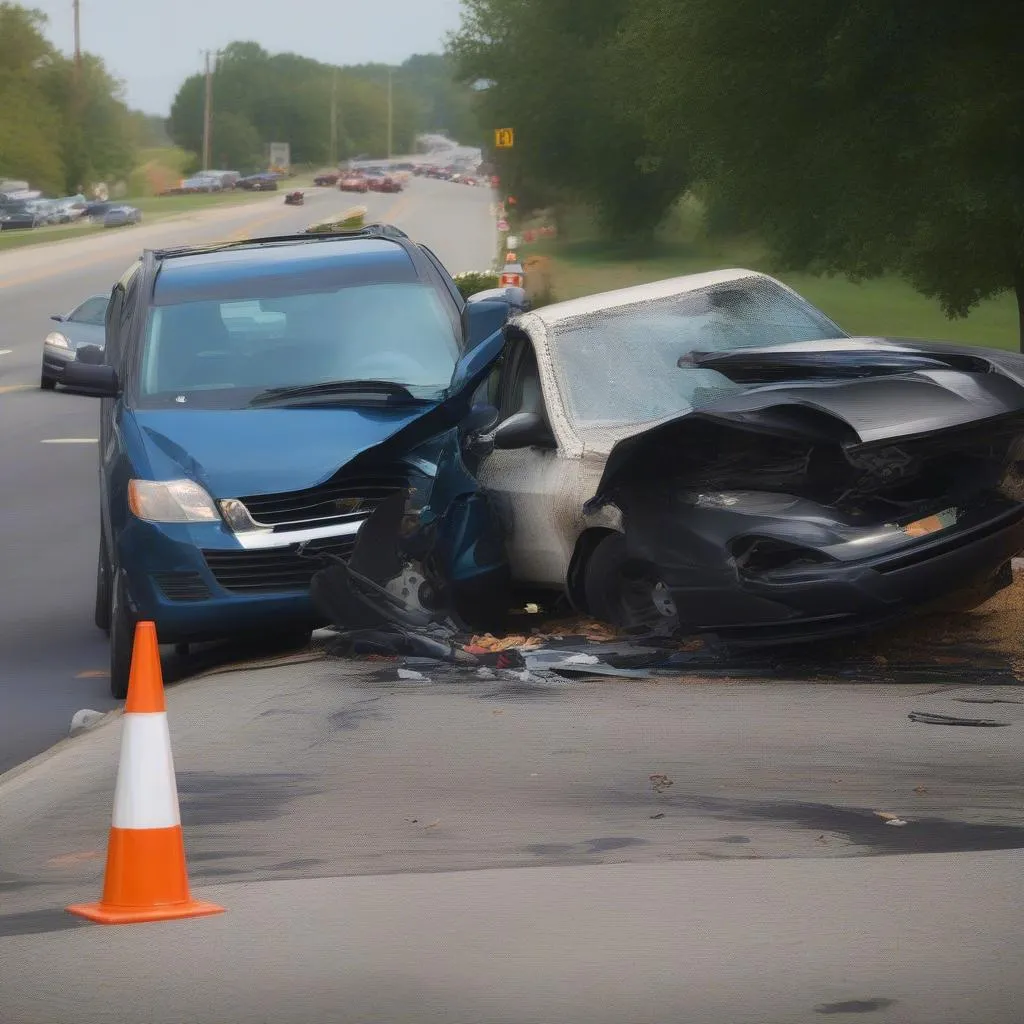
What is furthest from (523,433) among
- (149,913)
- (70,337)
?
(70,337)

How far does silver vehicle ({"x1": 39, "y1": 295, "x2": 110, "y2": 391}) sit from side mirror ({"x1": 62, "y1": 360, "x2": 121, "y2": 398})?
18719 millimetres

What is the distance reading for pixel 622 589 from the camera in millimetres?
9156

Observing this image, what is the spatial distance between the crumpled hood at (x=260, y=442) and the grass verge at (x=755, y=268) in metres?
17.2

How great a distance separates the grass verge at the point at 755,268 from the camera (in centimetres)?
4150

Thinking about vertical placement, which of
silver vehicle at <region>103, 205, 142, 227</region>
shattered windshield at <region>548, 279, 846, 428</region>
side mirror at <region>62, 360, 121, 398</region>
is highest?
shattered windshield at <region>548, 279, 846, 428</region>

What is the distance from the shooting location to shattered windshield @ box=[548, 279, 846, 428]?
9.58 metres

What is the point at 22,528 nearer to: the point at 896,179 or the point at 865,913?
the point at 896,179

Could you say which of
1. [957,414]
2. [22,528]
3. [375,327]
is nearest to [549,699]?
[957,414]

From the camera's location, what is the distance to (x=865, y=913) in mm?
4934

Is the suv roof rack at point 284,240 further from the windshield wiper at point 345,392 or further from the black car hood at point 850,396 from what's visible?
the black car hood at point 850,396

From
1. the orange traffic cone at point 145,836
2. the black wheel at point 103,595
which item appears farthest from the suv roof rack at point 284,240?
the orange traffic cone at point 145,836

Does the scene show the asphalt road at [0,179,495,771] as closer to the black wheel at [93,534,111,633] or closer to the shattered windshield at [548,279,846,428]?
the black wheel at [93,534,111,633]

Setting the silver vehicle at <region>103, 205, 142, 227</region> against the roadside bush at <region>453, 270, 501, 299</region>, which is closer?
the roadside bush at <region>453, 270, 501, 299</region>

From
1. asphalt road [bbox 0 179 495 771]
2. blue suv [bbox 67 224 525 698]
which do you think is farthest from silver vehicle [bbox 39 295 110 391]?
blue suv [bbox 67 224 525 698]
